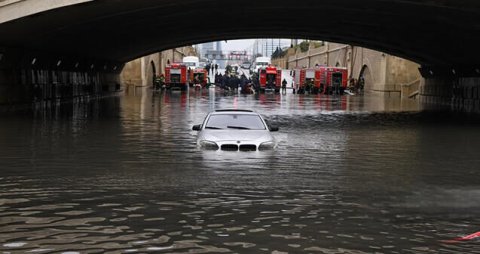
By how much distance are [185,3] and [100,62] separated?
26.6 meters

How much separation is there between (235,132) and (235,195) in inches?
214

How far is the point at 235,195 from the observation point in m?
9.80

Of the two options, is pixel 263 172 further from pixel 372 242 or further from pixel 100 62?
pixel 100 62

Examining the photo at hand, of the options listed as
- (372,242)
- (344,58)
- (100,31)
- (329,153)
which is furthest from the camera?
(344,58)

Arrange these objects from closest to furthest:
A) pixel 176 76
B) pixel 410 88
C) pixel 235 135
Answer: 1. pixel 235 135
2. pixel 410 88
3. pixel 176 76

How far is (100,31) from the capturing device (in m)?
32.4

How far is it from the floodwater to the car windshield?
0.89m

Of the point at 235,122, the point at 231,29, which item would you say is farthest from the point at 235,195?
the point at 231,29

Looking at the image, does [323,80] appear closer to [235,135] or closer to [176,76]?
[176,76]

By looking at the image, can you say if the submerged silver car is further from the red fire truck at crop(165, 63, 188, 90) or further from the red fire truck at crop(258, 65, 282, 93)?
the red fire truck at crop(165, 63, 188, 90)

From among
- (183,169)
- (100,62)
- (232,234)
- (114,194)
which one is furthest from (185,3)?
(100,62)

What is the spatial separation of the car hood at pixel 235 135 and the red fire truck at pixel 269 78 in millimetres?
54993

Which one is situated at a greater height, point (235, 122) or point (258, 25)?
point (258, 25)

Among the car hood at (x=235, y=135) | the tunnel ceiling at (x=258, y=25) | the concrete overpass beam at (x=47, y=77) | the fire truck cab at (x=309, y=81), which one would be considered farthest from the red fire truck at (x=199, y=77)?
the car hood at (x=235, y=135)
